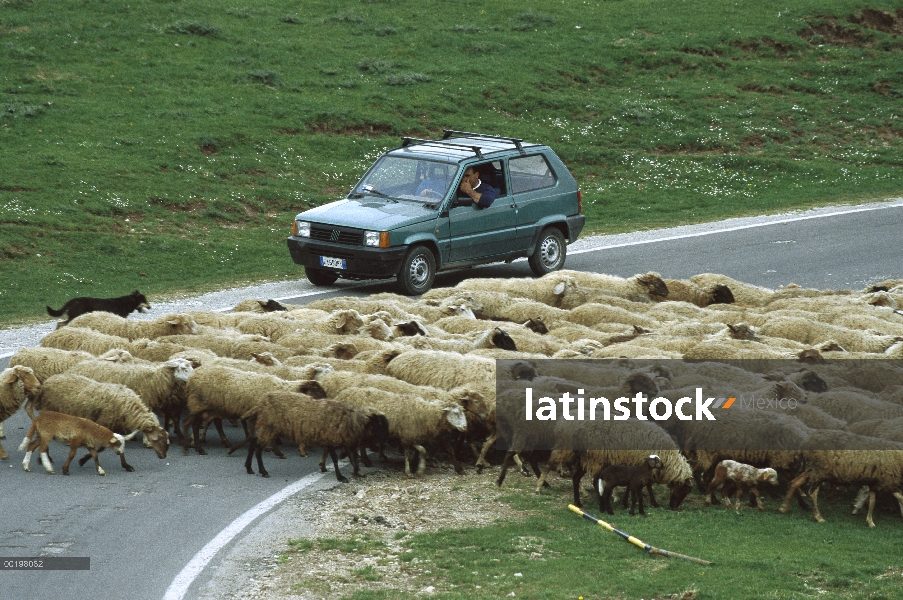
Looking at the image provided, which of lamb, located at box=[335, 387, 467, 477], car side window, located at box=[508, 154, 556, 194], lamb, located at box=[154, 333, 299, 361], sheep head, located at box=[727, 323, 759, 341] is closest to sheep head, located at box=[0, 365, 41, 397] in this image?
lamb, located at box=[154, 333, 299, 361]

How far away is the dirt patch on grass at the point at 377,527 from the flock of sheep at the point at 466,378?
0.42m

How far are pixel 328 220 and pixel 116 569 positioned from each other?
11761 mm

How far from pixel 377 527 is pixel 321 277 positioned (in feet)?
37.1

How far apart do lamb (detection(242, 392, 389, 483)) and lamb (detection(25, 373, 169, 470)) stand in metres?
1.14

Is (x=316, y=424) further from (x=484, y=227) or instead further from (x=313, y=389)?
(x=484, y=227)

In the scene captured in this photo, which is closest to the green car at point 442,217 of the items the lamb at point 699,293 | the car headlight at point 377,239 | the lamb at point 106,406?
the car headlight at point 377,239

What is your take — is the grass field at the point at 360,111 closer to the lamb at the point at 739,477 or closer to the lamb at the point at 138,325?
the lamb at the point at 138,325

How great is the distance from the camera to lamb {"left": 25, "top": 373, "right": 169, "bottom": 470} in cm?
1202

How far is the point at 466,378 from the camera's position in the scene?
41.4ft

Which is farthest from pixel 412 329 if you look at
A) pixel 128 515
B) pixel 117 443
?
pixel 128 515

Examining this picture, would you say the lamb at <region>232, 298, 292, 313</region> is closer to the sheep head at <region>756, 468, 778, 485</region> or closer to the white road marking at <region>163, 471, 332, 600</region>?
the white road marking at <region>163, 471, 332, 600</region>

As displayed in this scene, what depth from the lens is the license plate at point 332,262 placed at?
65.7 feet

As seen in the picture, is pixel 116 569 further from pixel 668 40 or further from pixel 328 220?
pixel 668 40

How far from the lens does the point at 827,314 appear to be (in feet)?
52.2
